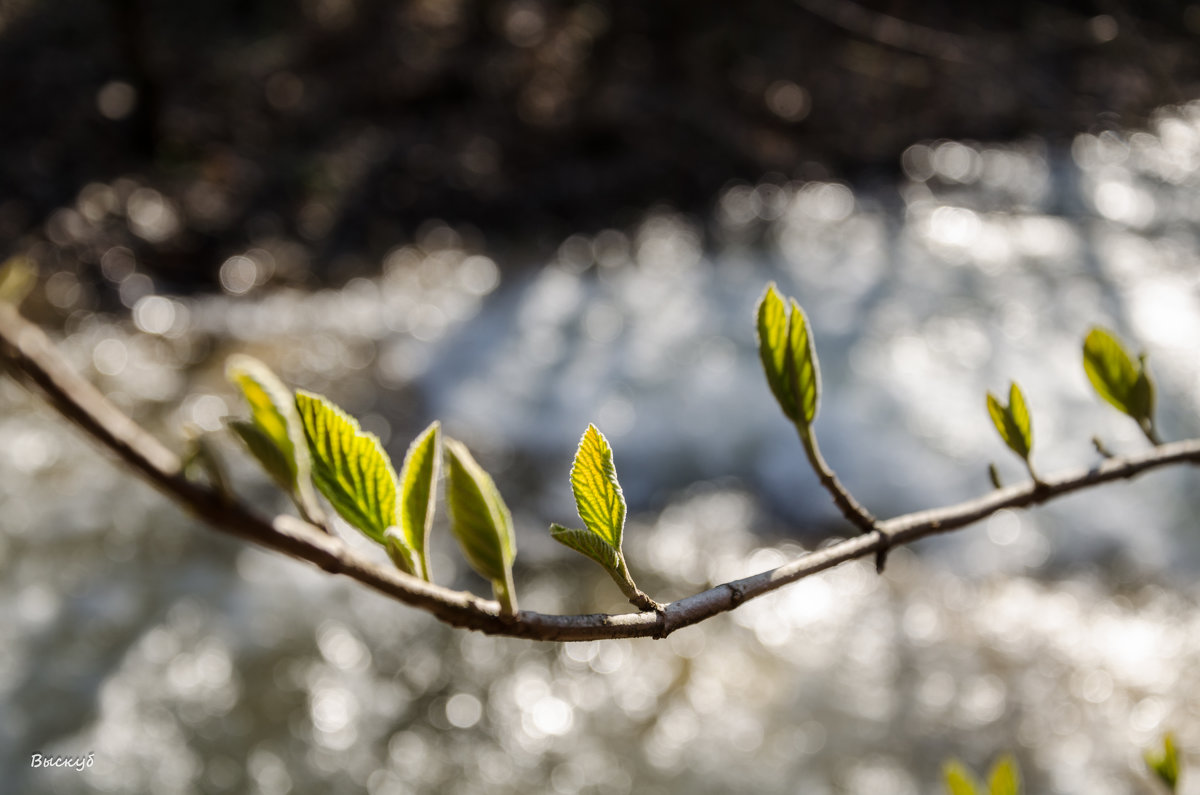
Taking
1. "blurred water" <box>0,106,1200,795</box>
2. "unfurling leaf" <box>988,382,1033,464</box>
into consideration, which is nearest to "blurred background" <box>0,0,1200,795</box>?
"blurred water" <box>0,106,1200,795</box>

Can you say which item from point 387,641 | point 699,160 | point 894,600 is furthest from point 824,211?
point 387,641

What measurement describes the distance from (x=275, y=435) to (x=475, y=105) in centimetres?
620

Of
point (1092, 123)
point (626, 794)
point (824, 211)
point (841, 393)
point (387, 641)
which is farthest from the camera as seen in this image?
point (1092, 123)

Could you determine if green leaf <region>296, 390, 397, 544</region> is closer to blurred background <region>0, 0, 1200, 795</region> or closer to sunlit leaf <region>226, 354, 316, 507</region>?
sunlit leaf <region>226, 354, 316, 507</region>

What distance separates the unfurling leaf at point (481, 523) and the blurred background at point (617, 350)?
93.5 inches

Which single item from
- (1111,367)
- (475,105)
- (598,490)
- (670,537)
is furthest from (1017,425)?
(475,105)

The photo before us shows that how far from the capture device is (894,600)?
146 inches

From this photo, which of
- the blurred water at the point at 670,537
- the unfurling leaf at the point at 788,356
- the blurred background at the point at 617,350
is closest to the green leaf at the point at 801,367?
the unfurling leaf at the point at 788,356

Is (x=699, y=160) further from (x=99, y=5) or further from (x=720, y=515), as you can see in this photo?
(x=99, y=5)

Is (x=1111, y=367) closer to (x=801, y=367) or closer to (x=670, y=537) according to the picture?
(x=801, y=367)

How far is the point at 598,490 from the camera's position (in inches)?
17.6

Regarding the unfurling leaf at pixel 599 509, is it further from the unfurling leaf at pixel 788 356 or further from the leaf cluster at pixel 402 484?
the unfurling leaf at pixel 788 356

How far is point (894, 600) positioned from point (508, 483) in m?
1.74

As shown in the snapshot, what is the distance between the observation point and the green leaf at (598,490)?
1.44 feet
